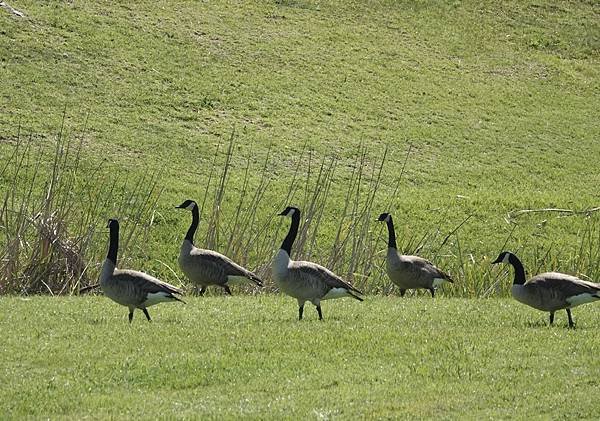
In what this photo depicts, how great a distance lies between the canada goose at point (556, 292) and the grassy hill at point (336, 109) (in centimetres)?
467

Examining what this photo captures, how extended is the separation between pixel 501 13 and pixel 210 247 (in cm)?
2876

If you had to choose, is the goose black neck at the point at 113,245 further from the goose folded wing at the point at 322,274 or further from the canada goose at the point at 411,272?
the canada goose at the point at 411,272

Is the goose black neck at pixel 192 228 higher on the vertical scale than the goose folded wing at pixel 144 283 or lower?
lower

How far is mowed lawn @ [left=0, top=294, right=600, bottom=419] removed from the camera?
993 centimetres

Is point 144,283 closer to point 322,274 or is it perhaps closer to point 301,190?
point 322,274

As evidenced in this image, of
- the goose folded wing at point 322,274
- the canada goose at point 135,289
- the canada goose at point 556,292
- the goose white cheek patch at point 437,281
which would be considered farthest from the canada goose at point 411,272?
the canada goose at point 135,289

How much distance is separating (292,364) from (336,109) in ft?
77.0

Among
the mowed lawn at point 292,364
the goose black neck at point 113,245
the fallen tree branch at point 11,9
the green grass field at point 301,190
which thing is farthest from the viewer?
the fallen tree branch at point 11,9

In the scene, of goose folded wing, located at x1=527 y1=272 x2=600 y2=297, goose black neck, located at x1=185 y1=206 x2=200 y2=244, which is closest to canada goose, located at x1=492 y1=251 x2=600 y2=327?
goose folded wing, located at x1=527 y1=272 x2=600 y2=297

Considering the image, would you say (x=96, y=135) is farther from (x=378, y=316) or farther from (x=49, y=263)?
(x=378, y=316)

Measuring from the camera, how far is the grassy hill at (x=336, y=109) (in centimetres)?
2467

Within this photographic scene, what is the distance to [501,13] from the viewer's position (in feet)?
145

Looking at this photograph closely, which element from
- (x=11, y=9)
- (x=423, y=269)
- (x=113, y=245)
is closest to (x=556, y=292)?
(x=423, y=269)

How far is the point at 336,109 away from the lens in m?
34.2
